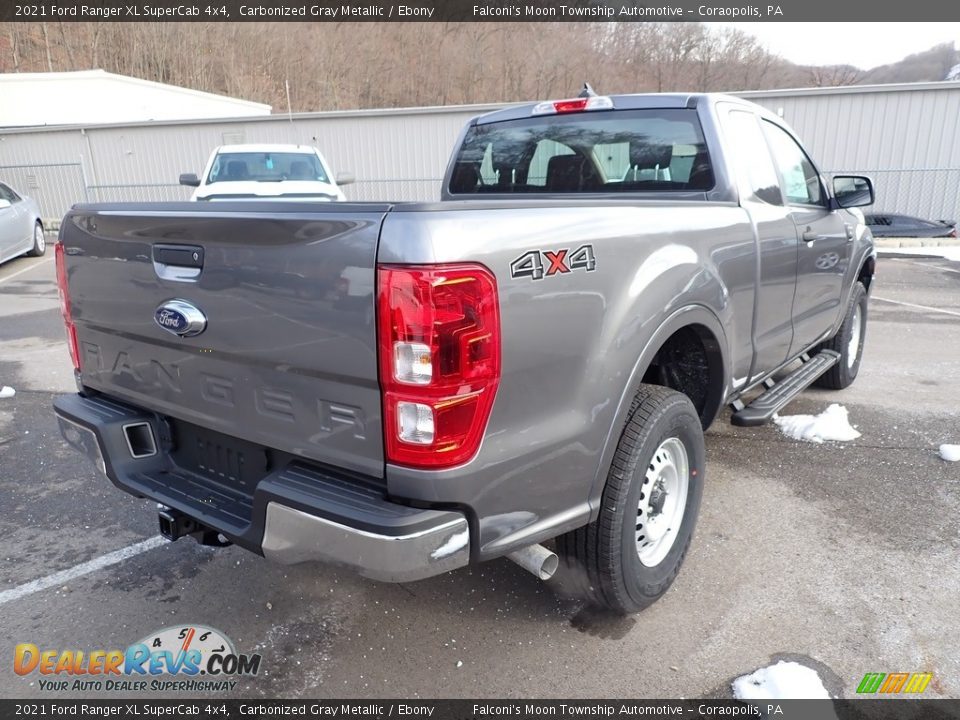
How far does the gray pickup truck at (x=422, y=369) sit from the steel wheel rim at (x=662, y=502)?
12mm

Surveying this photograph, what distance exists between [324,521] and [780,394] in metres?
2.83

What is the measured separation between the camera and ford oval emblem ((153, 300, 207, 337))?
2162 millimetres

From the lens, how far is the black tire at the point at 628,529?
7.72 ft

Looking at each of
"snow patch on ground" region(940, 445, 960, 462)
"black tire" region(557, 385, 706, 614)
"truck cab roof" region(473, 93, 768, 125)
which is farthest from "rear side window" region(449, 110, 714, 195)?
"snow patch on ground" region(940, 445, 960, 462)

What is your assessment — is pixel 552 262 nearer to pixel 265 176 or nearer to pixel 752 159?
pixel 752 159

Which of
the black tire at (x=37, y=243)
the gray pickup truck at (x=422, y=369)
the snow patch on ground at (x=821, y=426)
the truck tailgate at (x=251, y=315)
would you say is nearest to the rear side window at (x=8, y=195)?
the black tire at (x=37, y=243)

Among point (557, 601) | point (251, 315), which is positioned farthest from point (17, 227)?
point (557, 601)

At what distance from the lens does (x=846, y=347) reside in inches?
204

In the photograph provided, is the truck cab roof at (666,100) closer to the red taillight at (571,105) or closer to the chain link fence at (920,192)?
the red taillight at (571,105)

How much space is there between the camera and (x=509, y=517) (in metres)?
2.00

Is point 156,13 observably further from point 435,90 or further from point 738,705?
point 738,705

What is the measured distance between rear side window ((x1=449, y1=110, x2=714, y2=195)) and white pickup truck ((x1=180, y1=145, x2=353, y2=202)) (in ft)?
19.1

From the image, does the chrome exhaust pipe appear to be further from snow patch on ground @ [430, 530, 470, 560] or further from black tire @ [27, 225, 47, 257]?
black tire @ [27, 225, 47, 257]

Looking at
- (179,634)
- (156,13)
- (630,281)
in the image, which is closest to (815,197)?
(630,281)
